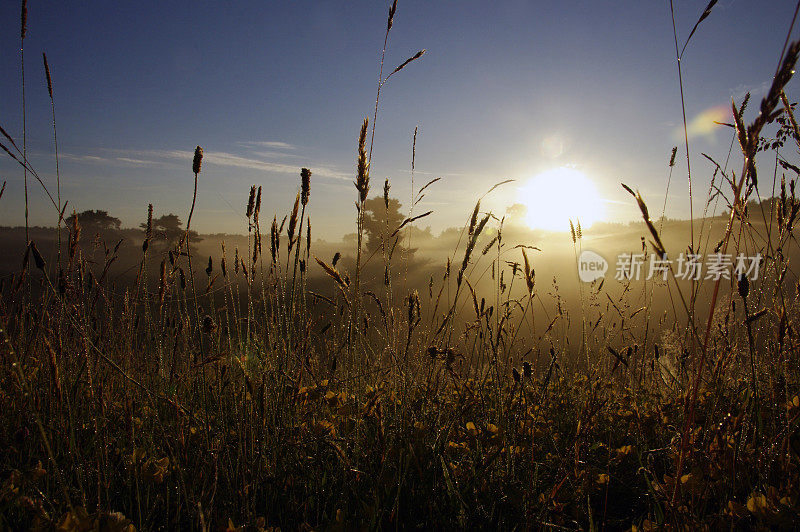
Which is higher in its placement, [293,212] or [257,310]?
[293,212]

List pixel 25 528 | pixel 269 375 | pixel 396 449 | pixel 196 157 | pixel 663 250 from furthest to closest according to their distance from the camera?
1. pixel 269 375
2. pixel 396 449
3. pixel 196 157
4. pixel 25 528
5. pixel 663 250

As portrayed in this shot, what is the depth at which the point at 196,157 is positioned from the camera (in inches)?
50.6

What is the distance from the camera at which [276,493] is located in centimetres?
130

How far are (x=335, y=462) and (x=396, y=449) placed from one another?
24 centimetres

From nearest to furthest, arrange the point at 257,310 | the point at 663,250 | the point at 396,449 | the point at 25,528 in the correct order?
the point at 663,250 → the point at 25,528 → the point at 396,449 → the point at 257,310

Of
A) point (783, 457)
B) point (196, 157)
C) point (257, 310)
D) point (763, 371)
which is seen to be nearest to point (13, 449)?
point (257, 310)

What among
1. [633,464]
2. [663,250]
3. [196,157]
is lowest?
[633,464]

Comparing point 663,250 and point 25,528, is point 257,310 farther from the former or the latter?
point 663,250

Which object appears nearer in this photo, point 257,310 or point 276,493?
point 276,493

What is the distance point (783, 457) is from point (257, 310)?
2057mm

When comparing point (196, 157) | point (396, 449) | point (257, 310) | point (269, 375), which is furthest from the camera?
point (257, 310)

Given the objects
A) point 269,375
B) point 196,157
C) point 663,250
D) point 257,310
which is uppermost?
point 196,157

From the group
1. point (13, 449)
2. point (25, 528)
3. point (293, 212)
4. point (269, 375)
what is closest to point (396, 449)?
point (269, 375)

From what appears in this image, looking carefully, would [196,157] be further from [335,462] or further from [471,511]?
[471,511]
